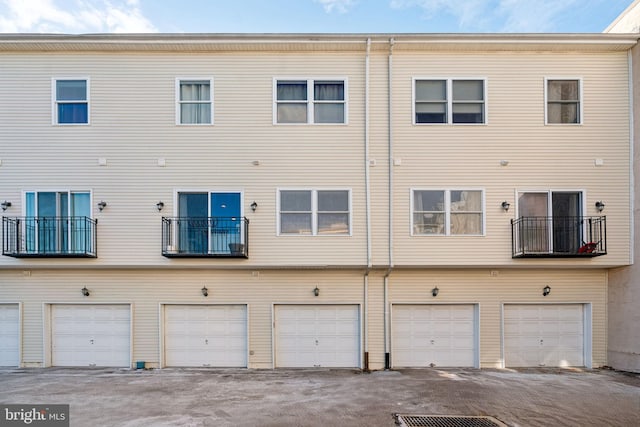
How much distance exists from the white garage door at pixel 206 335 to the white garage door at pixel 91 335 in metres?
1.17

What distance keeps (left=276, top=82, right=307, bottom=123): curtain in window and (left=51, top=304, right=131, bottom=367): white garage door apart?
22.0 ft

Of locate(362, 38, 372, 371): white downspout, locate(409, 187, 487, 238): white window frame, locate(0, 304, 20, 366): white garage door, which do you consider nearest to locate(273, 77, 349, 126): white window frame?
locate(362, 38, 372, 371): white downspout

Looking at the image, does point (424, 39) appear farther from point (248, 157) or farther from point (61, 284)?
point (61, 284)

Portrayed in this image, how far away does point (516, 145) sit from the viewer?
31.0 feet

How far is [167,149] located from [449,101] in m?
7.43

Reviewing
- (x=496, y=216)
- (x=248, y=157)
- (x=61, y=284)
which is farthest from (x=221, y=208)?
(x=496, y=216)

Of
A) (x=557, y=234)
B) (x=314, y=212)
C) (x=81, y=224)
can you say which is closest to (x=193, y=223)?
(x=81, y=224)

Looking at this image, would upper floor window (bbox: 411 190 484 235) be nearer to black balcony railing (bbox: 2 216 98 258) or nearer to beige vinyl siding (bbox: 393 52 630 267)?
beige vinyl siding (bbox: 393 52 630 267)

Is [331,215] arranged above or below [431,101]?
below

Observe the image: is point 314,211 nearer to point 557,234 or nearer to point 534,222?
point 534,222

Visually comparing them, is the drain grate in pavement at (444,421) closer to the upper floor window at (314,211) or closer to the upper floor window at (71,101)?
the upper floor window at (314,211)

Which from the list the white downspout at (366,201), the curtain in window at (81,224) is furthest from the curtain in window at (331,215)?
the curtain in window at (81,224)

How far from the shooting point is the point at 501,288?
9.88m

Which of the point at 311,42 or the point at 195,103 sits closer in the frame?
the point at 311,42
